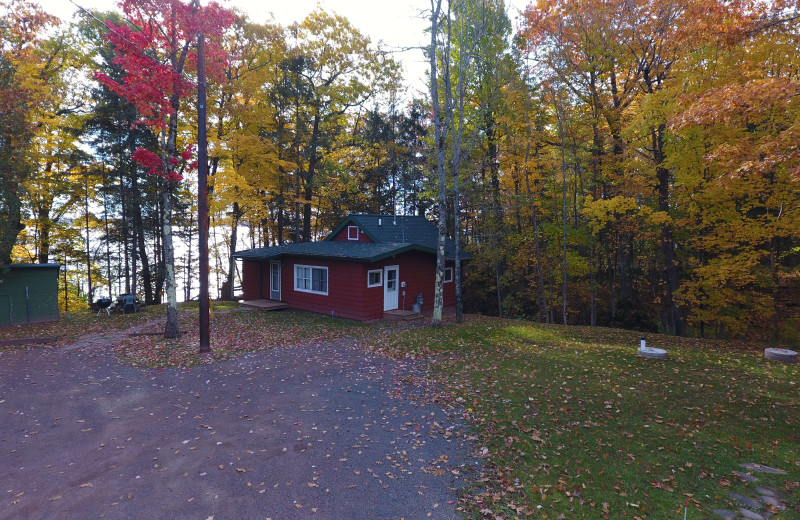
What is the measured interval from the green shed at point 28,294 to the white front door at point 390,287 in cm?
1333

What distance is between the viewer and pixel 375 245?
17797 mm

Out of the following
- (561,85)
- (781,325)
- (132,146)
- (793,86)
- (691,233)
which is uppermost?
(561,85)

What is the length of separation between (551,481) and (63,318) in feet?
67.0

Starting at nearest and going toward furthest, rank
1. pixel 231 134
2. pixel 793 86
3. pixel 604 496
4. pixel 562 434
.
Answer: pixel 604 496 → pixel 562 434 → pixel 793 86 → pixel 231 134

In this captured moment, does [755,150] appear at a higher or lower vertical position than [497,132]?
lower

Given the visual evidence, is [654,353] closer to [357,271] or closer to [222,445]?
[222,445]

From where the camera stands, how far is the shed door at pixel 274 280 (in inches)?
794

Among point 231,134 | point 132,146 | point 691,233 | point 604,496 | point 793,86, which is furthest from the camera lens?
point 231,134

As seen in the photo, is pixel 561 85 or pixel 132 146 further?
pixel 132 146

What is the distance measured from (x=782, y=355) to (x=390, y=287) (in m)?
12.9

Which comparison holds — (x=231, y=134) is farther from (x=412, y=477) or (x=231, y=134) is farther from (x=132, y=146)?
(x=412, y=477)

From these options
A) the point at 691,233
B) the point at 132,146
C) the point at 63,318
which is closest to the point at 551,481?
the point at 691,233

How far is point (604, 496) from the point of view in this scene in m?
4.52

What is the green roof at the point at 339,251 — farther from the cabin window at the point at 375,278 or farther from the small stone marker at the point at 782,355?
the small stone marker at the point at 782,355
